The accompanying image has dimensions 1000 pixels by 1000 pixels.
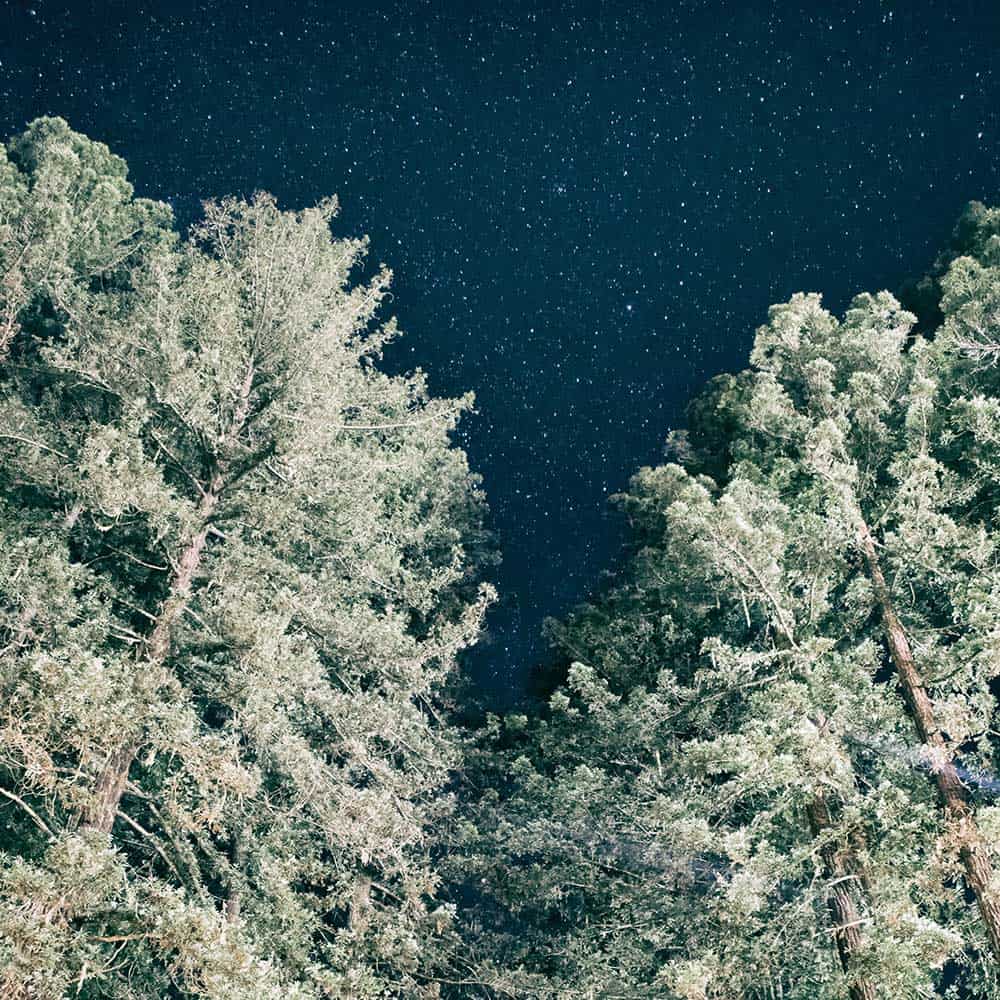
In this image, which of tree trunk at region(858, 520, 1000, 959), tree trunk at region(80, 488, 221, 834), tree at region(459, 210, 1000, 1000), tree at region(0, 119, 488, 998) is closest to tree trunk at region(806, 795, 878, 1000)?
tree at region(459, 210, 1000, 1000)

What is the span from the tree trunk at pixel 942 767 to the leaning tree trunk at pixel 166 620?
7712 millimetres

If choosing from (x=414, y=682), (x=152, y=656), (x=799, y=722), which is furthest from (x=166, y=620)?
(x=799, y=722)

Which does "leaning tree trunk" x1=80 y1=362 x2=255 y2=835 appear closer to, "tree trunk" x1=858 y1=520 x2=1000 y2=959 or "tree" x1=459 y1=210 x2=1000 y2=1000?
"tree" x1=459 y1=210 x2=1000 y2=1000

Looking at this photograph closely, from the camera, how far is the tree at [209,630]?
6.21 meters

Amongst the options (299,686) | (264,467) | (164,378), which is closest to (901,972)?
(299,686)

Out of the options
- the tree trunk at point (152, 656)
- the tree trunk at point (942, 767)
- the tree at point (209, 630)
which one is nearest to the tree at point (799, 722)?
the tree trunk at point (942, 767)

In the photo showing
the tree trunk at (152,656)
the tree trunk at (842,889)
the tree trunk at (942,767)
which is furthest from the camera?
the tree trunk at (842,889)

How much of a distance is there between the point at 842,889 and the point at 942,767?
1.62 metres

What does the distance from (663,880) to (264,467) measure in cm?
763

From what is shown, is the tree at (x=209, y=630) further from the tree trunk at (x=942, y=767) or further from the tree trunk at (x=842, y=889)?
the tree trunk at (x=942, y=767)

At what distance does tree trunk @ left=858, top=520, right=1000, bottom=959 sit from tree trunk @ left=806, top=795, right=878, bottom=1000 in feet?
3.38

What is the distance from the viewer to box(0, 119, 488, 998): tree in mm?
6211

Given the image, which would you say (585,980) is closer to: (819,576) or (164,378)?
(819,576)

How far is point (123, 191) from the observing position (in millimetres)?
15609
